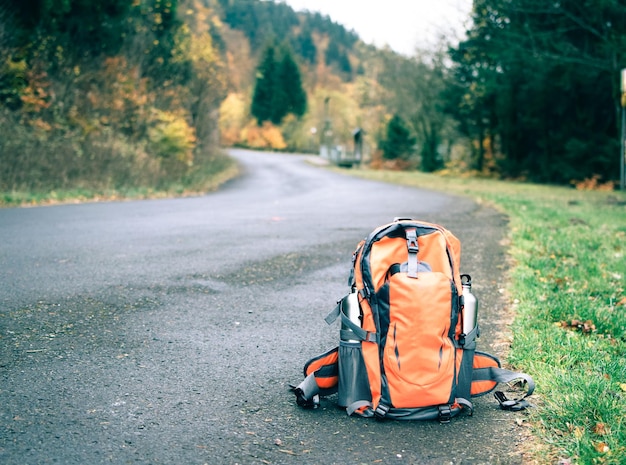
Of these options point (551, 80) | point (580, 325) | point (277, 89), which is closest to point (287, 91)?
point (277, 89)

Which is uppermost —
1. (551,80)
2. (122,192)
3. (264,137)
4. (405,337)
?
(551,80)

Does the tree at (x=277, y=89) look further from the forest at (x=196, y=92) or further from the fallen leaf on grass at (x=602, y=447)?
the fallen leaf on grass at (x=602, y=447)

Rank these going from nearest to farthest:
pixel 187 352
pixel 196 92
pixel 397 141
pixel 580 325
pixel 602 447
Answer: pixel 602 447 < pixel 187 352 < pixel 580 325 < pixel 196 92 < pixel 397 141

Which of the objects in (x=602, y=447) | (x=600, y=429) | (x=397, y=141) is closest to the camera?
(x=602, y=447)

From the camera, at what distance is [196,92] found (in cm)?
3075

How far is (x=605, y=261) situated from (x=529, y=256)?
0.89 meters

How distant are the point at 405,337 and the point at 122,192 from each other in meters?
16.2

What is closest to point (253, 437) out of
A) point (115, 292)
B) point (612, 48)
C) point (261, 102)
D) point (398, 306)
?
point (398, 306)

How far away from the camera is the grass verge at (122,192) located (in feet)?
49.1

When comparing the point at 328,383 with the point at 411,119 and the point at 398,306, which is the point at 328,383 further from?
the point at 411,119

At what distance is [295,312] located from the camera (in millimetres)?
5742

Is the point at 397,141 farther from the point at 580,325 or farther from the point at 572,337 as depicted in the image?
the point at 572,337

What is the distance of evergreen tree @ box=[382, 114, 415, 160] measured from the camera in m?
47.2

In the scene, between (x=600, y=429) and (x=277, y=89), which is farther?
(x=277, y=89)
